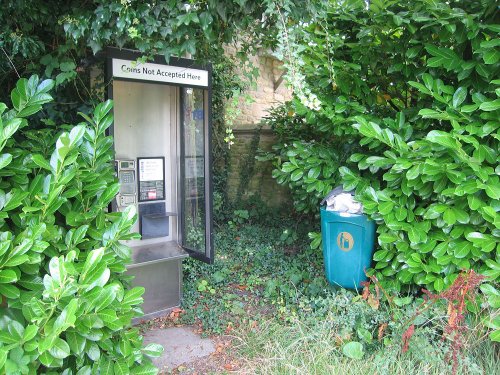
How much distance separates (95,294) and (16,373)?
16.0 inches

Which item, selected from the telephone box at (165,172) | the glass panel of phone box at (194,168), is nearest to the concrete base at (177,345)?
the telephone box at (165,172)

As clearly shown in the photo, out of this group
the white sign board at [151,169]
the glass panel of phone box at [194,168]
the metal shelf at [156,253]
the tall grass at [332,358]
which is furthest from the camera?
the glass panel of phone box at [194,168]

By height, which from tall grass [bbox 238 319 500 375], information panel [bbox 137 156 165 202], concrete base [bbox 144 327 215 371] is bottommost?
concrete base [bbox 144 327 215 371]

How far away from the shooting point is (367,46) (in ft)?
12.2

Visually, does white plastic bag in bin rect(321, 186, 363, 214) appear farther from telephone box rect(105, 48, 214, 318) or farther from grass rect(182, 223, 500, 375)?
telephone box rect(105, 48, 214, 318)

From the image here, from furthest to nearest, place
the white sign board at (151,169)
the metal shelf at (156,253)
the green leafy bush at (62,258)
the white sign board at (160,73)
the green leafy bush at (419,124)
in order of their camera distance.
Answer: the white sign board at (151,169) < the metal shelf at (156,253) < the white sign board at (160,73) < the green leafy bush at (419,124) < the green leafy bush at (62,258)

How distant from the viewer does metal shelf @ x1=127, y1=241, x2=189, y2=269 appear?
3723mm

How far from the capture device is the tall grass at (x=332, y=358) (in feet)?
8.82

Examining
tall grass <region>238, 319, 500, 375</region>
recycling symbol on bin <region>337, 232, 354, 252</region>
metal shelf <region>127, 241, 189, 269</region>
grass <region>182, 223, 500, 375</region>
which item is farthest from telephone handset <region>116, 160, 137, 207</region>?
recycling symbol on bin <region>337, 232, 354, 252</region>

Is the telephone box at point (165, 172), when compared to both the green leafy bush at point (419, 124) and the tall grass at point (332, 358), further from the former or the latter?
the tall grass at point (332, 358)

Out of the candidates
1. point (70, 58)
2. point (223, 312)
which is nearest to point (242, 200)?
point (223, 312)

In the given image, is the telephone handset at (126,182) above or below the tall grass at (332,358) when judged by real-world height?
above

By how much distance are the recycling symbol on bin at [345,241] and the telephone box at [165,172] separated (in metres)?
1.22

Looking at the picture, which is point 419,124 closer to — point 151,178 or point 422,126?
point 422,126
